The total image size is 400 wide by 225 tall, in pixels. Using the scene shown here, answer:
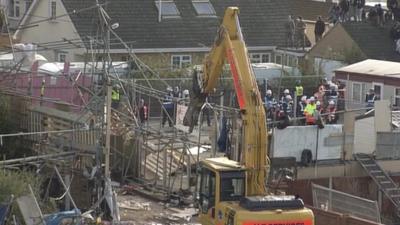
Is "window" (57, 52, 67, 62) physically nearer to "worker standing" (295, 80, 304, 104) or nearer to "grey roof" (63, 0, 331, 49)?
"grey roof" (63, 0, 331, 49)

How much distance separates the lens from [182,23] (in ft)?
171

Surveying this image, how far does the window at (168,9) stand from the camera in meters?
51.8

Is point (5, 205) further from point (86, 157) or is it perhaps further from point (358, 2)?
point (358, 2)

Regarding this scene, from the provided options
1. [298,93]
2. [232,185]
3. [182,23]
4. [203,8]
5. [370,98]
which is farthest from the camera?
[203,8]

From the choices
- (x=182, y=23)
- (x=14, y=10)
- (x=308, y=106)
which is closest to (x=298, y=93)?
(x=308, y=106)

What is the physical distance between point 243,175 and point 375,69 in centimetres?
1988

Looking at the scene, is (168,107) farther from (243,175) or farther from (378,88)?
(243,175)

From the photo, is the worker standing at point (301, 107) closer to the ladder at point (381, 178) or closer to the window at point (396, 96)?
the window at point (396, 96)

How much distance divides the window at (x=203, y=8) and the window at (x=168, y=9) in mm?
1226

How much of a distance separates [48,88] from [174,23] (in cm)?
1595

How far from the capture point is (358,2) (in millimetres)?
52500

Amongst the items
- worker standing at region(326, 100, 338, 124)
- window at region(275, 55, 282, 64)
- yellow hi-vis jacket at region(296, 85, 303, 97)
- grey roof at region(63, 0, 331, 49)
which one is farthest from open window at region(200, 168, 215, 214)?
window at region(275, 55, 282, 64)

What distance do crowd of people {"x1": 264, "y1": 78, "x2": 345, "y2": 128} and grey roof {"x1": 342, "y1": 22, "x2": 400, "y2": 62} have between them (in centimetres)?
800

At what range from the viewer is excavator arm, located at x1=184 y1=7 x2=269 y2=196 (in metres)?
23.6
